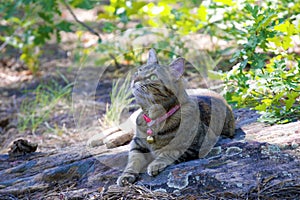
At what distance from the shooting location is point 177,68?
2.91 metres

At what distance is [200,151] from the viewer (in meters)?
2.90

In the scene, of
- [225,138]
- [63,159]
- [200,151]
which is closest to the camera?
[200,151]

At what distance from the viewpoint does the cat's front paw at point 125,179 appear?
8.93 ft

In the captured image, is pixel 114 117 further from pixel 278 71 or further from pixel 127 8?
pixel 278 71

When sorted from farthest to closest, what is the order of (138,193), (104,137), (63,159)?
(104,137), (63,159), (138,193)

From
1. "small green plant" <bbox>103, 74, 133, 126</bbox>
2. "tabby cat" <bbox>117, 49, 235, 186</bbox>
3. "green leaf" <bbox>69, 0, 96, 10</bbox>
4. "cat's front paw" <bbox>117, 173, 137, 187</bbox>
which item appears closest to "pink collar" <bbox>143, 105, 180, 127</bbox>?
"tabby cat" <bbox>117, 49, 235, 186</bbox>

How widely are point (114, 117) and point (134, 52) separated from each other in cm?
104

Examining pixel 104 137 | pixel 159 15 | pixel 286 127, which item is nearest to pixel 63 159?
pixel 104 137

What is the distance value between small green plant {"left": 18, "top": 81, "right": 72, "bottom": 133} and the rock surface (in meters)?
1.55

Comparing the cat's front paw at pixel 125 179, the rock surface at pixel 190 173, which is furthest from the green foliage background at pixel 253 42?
the cat's front paw at pixel 125 179

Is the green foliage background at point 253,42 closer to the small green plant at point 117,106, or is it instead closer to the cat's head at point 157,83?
the cat's head at point 157,83

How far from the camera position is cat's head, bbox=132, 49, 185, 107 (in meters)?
2.82

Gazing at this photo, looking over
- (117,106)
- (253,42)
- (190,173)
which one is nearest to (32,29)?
(117,106)

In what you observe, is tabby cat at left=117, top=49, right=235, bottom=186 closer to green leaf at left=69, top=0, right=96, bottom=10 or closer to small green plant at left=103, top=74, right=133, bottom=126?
small green plant at left=103, top=74, right=133, bottom=126
